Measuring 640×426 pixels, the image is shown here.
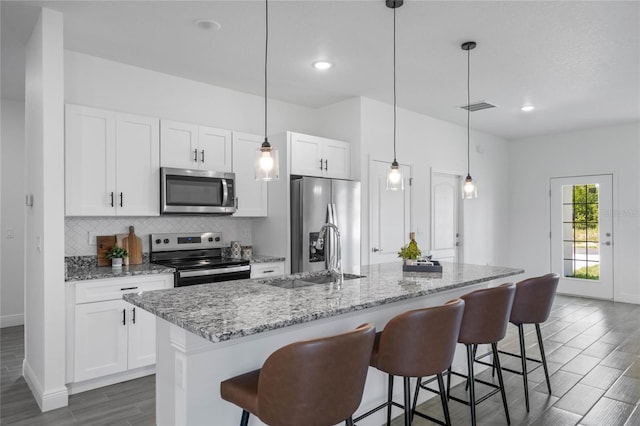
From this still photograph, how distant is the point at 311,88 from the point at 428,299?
2.69 metres

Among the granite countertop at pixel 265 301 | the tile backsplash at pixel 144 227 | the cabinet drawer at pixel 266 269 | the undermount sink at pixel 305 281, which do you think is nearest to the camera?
the granite countertop at pixel 265 301

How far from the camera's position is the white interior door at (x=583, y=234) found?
259 inches

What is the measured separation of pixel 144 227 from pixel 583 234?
652 cm

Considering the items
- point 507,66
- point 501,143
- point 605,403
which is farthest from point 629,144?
point 605,403

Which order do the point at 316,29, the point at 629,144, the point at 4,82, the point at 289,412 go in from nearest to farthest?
the point at 289,412 → the point at 316,29 → the point at 4,82 → the point at 629,144

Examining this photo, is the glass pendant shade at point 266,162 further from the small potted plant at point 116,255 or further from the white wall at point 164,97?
the white wall at point 164,97

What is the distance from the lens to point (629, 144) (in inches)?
251

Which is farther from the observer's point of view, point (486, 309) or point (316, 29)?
point (316, 29)

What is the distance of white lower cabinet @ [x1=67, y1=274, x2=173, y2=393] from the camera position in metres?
3.11

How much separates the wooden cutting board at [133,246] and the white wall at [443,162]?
2.41 metres

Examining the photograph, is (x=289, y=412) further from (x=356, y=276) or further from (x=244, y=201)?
(x=244, y=201)

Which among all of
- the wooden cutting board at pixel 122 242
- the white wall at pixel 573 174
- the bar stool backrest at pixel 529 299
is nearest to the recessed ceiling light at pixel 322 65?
the wooden cutting board at pixel 122 242

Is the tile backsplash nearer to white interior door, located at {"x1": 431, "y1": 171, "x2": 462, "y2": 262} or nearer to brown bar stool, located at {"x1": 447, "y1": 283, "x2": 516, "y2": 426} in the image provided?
white interior door, located at {"x1": 431, "y1": 171, "x2": 462, "y2": 262}

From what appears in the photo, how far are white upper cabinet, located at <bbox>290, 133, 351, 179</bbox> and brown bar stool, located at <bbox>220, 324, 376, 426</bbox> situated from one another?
3.03 m
